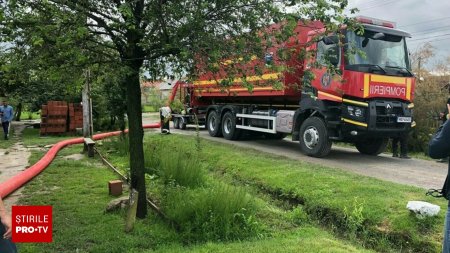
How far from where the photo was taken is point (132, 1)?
409cm

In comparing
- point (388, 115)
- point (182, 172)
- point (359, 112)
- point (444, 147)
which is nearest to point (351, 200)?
point (182, 172)

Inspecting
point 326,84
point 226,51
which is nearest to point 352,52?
point 226,51

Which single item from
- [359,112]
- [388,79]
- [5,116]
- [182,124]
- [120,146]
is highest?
[388,79]

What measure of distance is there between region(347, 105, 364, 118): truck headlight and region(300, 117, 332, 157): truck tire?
0.88m

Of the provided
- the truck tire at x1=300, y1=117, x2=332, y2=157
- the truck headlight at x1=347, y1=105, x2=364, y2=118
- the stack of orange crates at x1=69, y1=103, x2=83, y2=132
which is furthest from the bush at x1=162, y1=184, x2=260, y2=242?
the stack of orange crates at x1=69, y1=103, x2=83, y2=132

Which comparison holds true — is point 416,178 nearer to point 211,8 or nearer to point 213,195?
point 213,195

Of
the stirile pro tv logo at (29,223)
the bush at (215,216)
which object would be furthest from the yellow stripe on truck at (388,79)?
the stirile pro tv logo at (29,223)

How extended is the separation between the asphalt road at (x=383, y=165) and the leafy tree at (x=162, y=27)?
16.4 ft

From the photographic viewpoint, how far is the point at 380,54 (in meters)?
10.4

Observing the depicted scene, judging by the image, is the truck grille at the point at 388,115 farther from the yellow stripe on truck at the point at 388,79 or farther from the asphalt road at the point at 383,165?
the asphalt road at the point at 383,165

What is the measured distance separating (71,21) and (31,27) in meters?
0.41

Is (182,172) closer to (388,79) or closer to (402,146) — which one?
(388,79)

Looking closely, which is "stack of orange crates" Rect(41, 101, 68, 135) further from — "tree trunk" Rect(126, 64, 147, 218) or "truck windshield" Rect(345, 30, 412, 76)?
"tree trunk" Rect(126, 64, 147, 218)

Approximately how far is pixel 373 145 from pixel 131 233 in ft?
29.8
